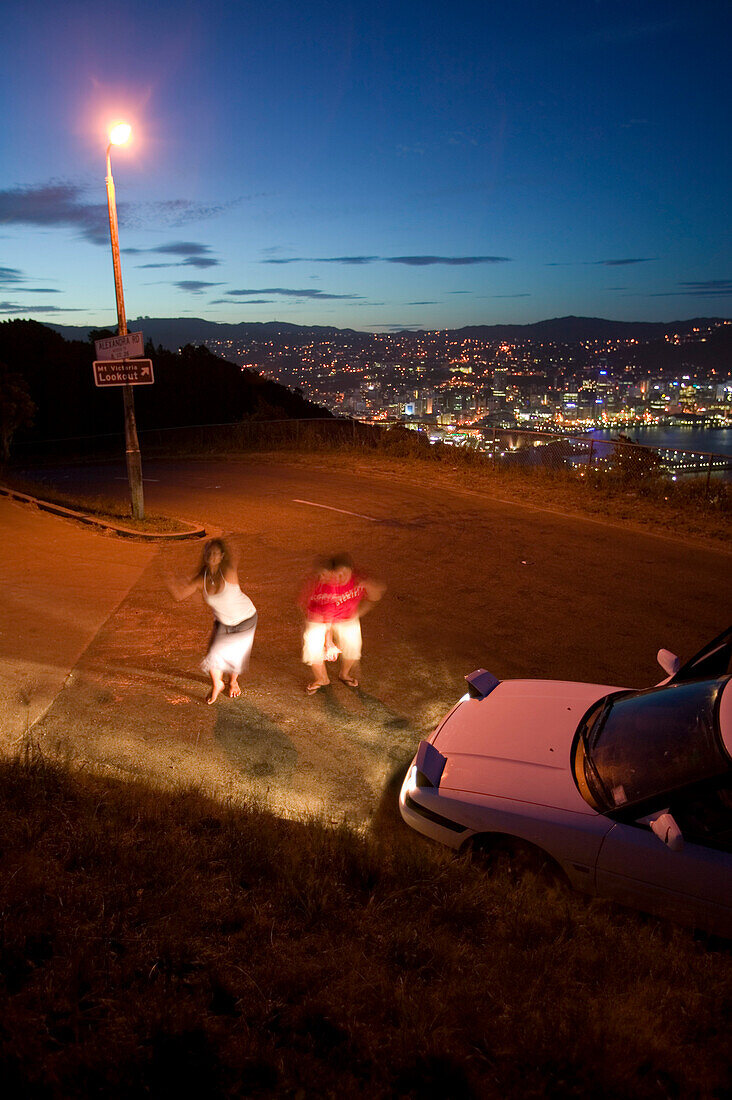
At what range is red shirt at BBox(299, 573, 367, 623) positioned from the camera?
22.2 feet

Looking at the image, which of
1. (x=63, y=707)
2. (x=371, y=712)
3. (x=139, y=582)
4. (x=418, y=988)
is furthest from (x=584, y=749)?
(x=139, y=582)

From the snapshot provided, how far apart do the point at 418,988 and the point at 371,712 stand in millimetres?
3600

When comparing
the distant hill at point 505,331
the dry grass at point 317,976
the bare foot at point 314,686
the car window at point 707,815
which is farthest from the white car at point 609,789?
the distant hill at point 505,331

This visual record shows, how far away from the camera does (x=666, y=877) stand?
3.83 m

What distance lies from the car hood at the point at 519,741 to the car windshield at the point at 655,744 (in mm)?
189

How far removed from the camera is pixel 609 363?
3442 inches

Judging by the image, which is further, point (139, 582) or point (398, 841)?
point (139, 582)

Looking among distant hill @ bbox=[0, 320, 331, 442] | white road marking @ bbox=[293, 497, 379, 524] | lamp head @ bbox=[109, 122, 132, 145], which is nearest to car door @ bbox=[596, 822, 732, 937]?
white road marking @ bbox=[293, 497, 379, 524]

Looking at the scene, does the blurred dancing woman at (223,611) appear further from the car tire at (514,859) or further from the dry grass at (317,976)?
the car tire at (514,859)

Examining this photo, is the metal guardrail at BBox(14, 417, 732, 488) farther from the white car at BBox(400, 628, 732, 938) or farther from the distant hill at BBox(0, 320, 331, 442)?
the distant hill at BBox(0, 320, 331, 442)

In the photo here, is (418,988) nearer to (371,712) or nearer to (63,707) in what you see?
(371,712)

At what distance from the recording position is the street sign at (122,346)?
1249cm

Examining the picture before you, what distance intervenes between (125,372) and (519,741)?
34.1ft

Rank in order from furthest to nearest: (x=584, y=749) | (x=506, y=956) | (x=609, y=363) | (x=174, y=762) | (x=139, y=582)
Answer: (x=609, y=363) < (x=139, y=582) < (x=174, y=762) < (x=584, y=749) < (x=506, y=956)
